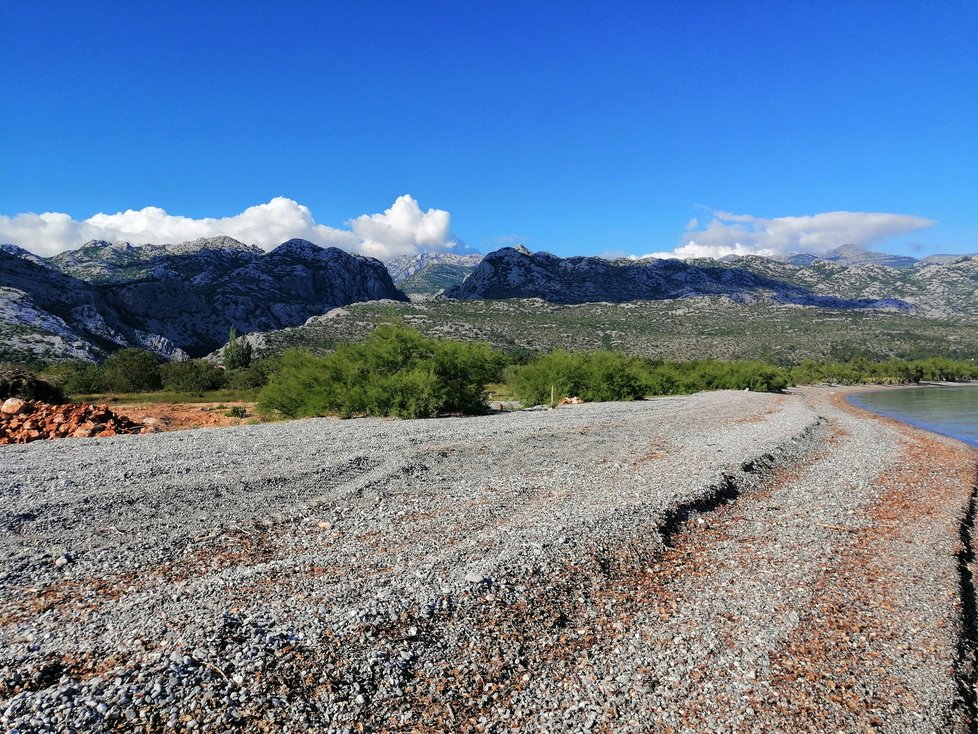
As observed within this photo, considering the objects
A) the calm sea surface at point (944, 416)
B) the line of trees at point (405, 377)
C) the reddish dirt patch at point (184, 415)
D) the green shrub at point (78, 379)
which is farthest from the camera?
the green shrub at point (78, 379)

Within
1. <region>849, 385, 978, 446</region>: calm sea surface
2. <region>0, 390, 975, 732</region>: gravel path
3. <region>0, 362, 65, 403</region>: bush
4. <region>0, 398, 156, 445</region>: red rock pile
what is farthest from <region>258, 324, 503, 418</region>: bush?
<region>849, 385, 978, 446</region>: calm sea surface

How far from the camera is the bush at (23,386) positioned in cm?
2692

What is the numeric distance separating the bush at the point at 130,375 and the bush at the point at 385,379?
2426 cm

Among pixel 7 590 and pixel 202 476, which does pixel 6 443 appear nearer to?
pixel 202 476

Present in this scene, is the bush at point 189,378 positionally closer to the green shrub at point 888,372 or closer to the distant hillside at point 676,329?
the distant hillside at point 676,329

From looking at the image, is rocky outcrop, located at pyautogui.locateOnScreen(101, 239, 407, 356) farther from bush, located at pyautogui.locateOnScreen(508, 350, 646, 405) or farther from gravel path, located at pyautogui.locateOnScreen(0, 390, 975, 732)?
gravel path, located at pyautogui.locateOnScreen(0, 390, 975, 732)

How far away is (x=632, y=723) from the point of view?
468 centimetres

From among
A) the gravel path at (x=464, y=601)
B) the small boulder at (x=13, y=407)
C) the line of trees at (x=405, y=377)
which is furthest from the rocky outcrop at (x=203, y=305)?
the gravel path at (x=464, y=601)

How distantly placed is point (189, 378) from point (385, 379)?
29.7 m

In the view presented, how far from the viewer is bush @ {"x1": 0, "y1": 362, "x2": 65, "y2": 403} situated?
1060 inches

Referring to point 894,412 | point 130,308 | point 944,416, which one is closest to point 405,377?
point 944,416

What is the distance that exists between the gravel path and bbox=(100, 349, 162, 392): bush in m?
36.7

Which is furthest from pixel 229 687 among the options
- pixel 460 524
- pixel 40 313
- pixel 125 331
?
pixel 125 331

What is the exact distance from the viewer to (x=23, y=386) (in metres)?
27.6
